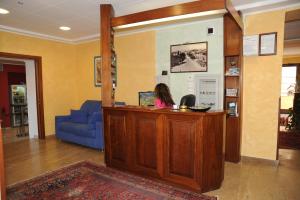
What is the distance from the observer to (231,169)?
333 cm

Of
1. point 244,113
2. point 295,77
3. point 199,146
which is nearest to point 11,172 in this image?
point 199,146

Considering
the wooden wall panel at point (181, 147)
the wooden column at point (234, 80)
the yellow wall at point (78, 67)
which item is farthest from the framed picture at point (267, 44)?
the yellow wall at point (78, 67)

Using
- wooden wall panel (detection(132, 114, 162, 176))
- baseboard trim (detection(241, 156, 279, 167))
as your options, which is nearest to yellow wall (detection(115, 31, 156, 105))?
wooden wall panel (detection(132, 114, 162, 176))

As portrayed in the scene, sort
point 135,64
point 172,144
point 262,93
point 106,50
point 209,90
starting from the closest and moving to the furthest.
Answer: point 172,144
point 106,50
point 262,93
point 209,90
point 135,64

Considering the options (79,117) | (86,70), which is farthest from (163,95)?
(86,70)

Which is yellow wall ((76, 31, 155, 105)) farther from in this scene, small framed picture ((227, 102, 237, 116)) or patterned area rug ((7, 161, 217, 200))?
patterned area rug ((7, 161, 217, 200))

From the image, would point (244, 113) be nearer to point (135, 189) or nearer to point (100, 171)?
point (135, 189)

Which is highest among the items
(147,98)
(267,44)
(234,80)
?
(267,44)

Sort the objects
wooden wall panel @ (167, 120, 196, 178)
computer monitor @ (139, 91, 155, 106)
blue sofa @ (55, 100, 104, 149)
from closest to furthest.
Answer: wooden wall panel @ (167, 120, 196, 178) → blue sofa @ (55, 100, 104, 149) → computer monitor @ (139, 91, 155, 106)

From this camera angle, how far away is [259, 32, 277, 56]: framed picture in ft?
11.1

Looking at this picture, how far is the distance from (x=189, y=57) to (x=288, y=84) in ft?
20.4

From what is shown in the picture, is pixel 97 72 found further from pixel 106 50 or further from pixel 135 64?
pixel 106 50

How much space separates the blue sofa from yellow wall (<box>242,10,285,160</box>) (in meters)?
2.88

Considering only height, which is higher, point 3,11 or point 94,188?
point 3,11
